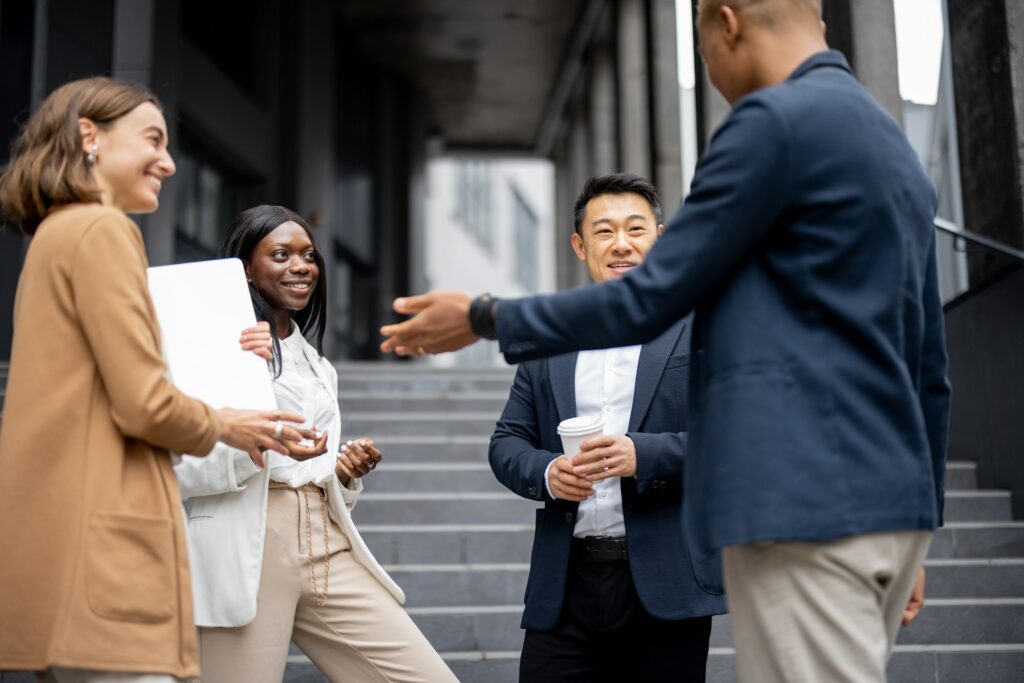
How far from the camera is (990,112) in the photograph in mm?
6332

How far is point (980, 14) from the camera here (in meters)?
6.38

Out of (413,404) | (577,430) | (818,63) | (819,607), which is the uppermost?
(818,63)

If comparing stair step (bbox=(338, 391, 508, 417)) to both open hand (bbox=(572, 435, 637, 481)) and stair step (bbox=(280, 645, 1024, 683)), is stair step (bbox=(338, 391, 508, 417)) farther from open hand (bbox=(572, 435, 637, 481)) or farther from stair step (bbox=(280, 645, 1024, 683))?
open hand (bbox=(572, 435, 637, 481))

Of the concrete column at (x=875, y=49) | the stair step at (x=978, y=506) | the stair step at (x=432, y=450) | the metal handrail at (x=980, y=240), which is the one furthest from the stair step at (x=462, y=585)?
the concrete column at (x=875, y=49)

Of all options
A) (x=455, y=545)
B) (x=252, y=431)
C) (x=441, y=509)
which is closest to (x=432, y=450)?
(x=441, y=509)

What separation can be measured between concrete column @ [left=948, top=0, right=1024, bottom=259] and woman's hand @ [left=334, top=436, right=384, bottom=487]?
14.0 ft

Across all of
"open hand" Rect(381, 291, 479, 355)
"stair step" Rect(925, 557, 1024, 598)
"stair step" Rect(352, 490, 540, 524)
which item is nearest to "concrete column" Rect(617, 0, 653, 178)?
"stair step" Rect(352, 490, 540, 524)

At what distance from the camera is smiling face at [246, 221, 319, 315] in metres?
3.24

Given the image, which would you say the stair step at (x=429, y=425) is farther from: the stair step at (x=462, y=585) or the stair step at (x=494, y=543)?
the stair step at (x=462, y=585)

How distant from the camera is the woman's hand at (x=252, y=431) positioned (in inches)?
97.6

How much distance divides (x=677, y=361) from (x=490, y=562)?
9.54ft

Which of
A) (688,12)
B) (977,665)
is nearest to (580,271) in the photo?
(688,12)

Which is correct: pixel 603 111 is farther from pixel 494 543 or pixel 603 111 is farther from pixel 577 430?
pixel 577 430

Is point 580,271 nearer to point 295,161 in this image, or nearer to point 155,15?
point 295,161
